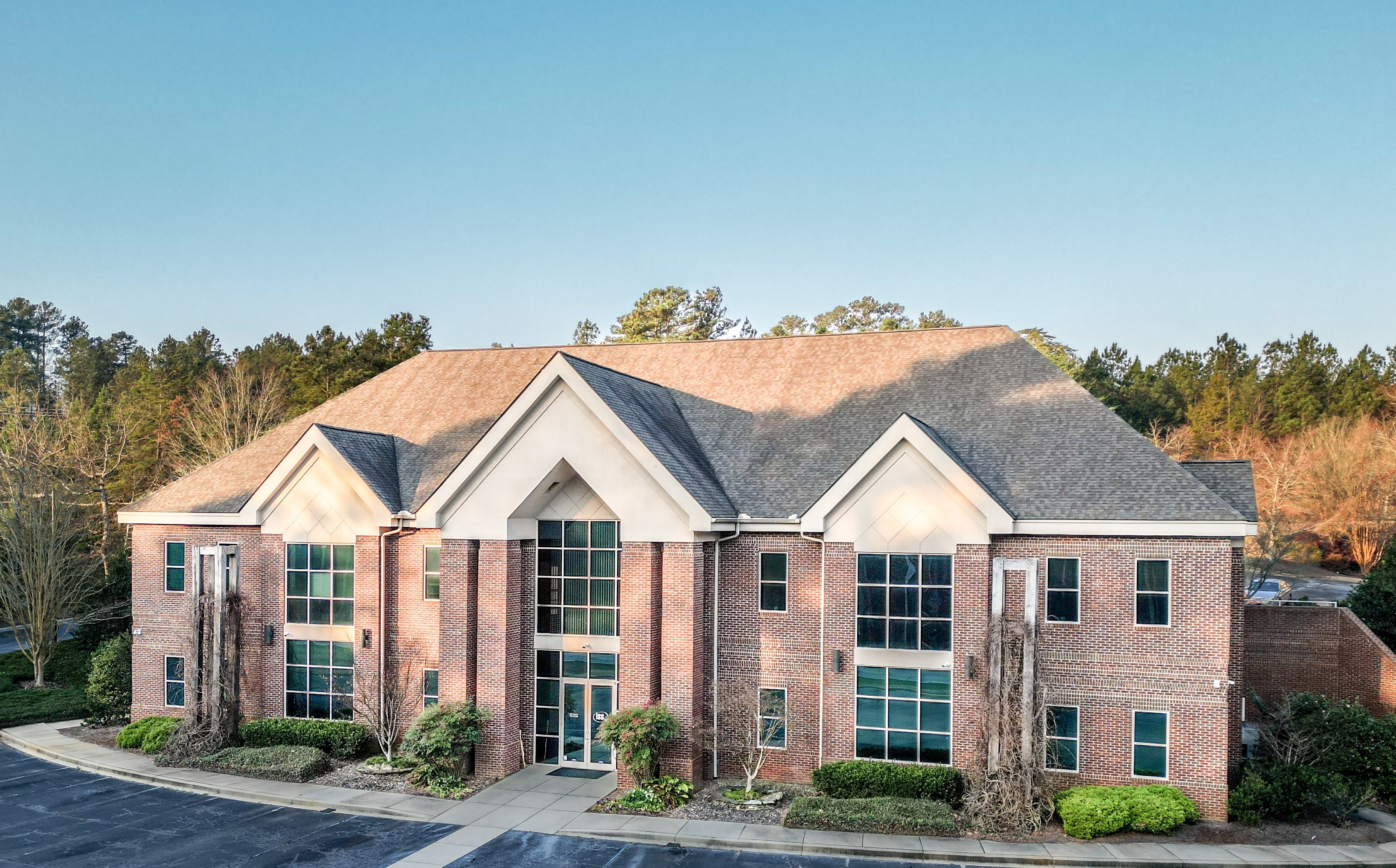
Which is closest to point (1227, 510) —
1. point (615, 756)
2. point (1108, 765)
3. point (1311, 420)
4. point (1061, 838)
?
point (1108, 765)

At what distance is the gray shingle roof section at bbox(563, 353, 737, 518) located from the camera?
66.2 ft

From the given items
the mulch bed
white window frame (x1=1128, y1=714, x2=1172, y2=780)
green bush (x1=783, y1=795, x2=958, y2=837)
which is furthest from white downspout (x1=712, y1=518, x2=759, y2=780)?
white window frame (x1=1128, y1=714, x2=1172, y2=780)

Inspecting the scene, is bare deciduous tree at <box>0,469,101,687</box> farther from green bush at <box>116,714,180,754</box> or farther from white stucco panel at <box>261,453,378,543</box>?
white stucco panel at <box>261,453,378,543</box>

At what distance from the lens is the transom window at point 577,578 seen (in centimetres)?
2136

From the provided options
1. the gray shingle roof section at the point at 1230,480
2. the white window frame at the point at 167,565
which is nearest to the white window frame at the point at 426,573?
the white window frame at the point at 167,565

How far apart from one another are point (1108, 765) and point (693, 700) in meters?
8.98

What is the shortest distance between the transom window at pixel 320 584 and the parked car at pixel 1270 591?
38.4 m

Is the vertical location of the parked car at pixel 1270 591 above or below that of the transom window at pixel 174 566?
below

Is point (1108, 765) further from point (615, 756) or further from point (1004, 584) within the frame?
point (615, 756)

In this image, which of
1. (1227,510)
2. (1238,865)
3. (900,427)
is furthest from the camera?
(900,427)

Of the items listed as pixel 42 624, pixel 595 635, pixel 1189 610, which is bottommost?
pixel 42 624

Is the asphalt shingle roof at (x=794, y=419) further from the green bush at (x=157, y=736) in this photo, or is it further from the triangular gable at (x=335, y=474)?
the green bush at (x=157, y=736)

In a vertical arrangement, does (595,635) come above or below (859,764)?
above

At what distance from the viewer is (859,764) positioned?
18891 mm
